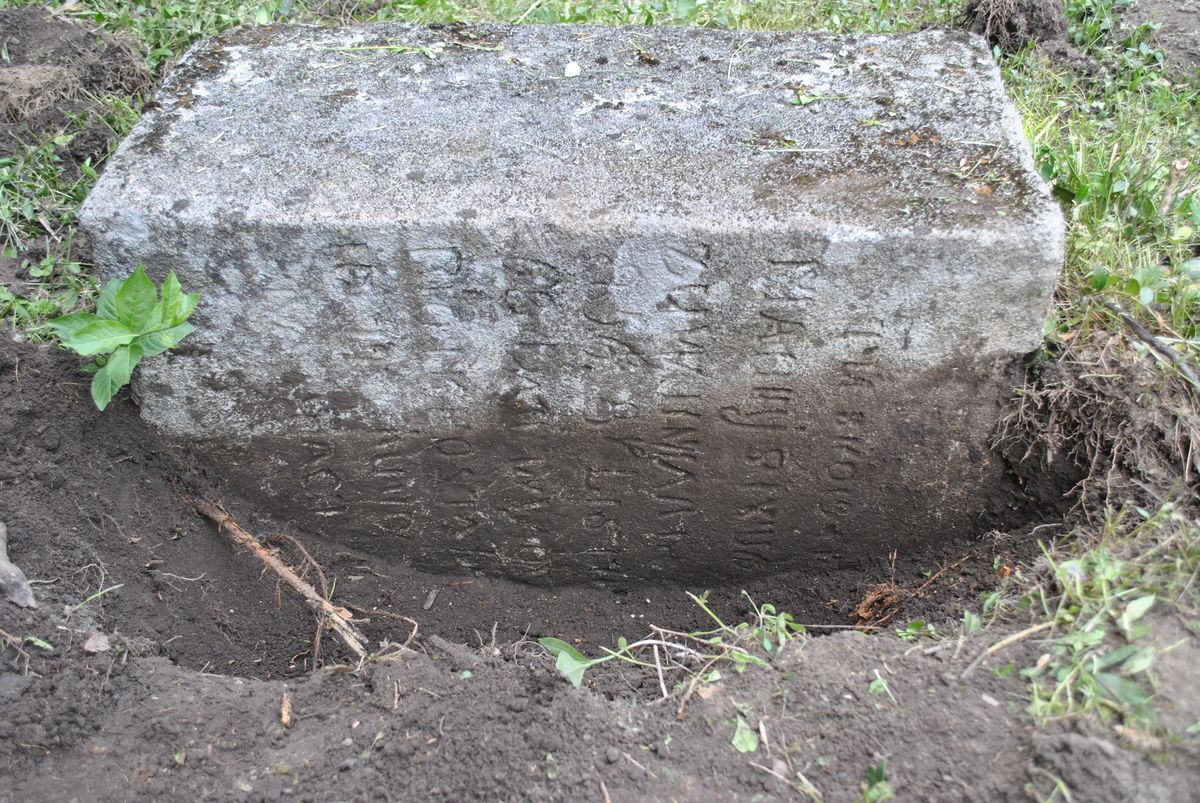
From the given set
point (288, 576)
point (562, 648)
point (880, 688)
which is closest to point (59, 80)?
point (288, 576)

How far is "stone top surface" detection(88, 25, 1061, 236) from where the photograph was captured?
1764mm

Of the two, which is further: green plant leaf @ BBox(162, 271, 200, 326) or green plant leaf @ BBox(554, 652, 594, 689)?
green plant leaf @ BBox(162, 271, 200, 326)

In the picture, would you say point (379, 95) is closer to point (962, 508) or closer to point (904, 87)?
point (904, 87)

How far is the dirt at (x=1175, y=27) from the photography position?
3104 millimetres

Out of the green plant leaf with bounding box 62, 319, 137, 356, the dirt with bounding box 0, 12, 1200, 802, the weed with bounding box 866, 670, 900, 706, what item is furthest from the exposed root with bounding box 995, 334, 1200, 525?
the green plant leaf with bounding box 62, 319, 137, 356

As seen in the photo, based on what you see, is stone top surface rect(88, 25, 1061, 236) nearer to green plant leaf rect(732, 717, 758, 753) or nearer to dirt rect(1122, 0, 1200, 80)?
green plant leaf rect(732, 717, 758, 753)

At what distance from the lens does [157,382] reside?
1977 millimetres

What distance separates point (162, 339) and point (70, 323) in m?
0.18

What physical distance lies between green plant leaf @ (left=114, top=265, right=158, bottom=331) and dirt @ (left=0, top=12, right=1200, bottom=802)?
40cm

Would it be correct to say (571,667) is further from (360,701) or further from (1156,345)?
(1156,345)

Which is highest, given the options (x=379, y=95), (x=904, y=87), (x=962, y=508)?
(x=379, y=95)

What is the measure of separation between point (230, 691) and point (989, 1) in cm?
297

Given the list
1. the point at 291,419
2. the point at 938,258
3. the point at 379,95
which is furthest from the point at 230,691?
the point at 938,258

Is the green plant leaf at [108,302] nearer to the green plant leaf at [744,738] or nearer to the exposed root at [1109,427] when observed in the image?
the green plant leaf at [744,738]
